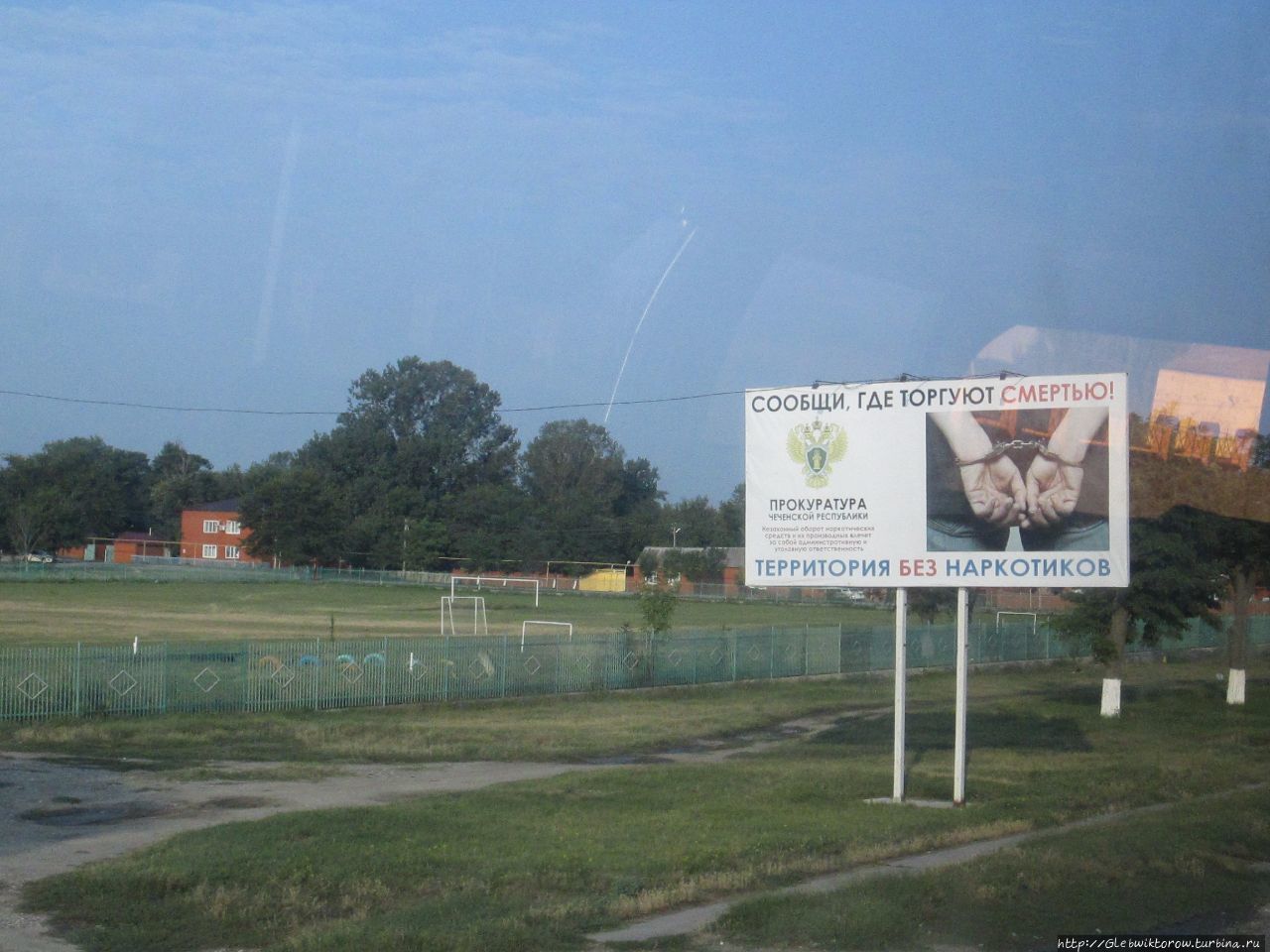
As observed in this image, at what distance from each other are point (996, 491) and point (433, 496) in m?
87.7

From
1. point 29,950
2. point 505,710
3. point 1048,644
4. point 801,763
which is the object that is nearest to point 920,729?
point 801,763

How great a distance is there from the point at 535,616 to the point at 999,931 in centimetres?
5509

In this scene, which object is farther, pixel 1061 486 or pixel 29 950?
pixel 1061 486

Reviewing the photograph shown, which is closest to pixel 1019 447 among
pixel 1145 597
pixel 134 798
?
pixel 134 798

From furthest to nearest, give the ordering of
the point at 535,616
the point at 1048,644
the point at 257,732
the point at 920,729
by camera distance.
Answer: the point at 535,616 → the point at 1048,644 → the point at 920,729 → the point at 257,732

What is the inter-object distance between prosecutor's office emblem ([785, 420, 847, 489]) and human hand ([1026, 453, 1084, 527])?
227cm

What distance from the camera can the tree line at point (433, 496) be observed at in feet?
275

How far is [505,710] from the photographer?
28.0 meters

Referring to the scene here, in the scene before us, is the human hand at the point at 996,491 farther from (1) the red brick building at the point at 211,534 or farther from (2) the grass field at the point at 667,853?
(1) the red brick building at the point at 211,534

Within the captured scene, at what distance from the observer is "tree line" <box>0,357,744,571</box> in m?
83.9

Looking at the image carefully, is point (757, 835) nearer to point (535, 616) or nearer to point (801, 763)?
point (801, 763)

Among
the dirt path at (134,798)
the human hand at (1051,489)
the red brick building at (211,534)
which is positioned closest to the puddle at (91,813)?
the dirt path at (134,798)

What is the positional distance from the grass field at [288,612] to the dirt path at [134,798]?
21.1 meters

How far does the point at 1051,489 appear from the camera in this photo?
48.5 feet
